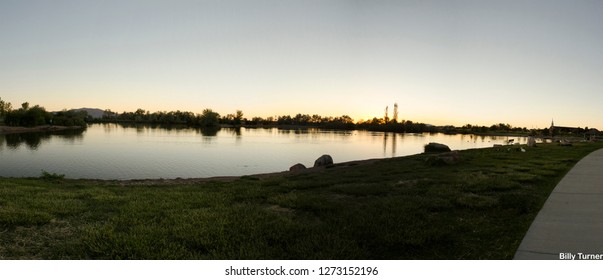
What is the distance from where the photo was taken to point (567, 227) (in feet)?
21.7

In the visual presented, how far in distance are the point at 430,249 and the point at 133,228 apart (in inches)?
214

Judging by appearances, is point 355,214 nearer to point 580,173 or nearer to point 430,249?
point 430,249

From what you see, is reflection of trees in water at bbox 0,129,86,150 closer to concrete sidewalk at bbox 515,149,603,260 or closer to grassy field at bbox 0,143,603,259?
grassy field at bbox 0,143,603,259

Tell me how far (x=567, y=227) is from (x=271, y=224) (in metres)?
5.55

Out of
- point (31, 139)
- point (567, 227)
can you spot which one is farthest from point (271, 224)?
point (31, 139)

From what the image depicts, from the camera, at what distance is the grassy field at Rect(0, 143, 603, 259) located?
18.7 feet

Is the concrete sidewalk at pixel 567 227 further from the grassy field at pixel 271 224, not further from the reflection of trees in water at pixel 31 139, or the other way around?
the reflection of trees in water at pixel 31 139

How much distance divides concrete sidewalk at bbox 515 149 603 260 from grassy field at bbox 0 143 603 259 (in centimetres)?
24

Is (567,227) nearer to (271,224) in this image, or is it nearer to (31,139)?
(271,224)

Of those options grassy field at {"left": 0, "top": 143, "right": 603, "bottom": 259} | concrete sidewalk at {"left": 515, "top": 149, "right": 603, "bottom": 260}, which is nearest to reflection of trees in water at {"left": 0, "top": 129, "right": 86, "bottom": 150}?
grassy field at {"left": 0, "top": 143, "right": 603, "bottom": 259}

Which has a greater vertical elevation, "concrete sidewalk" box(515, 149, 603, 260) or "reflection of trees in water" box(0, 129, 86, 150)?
"concrete sidewalk" box(515, 149, 603, 260)

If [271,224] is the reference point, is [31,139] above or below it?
below

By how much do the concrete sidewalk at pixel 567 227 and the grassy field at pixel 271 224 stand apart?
24cm

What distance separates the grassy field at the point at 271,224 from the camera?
570 cm
